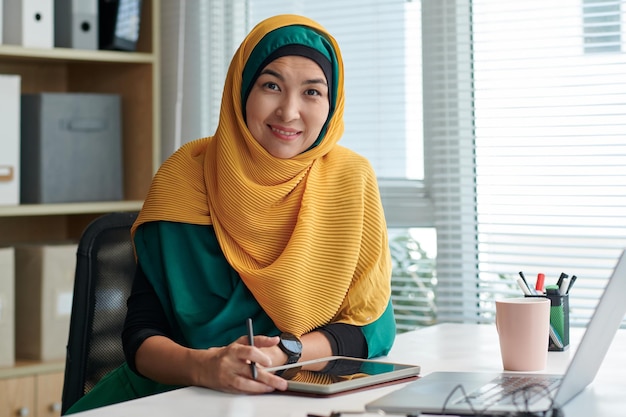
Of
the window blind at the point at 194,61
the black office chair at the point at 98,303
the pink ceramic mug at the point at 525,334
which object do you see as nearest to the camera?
the pink ceramic mug at the point at 525,334

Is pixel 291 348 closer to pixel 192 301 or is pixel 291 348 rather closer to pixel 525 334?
pixel 192 301

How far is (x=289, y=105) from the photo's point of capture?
1586 mm

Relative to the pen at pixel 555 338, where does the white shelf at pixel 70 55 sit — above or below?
above

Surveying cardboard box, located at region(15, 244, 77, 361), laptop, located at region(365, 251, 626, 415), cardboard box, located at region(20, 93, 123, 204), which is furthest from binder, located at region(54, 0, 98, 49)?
laptop, located at region(365, 251, 626, 415)

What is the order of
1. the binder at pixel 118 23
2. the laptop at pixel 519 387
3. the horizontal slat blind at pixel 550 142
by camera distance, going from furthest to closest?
the binder at pixel 118 23
the horizontal slat blind at pixel 550 142
the laptop at pixel 519 387

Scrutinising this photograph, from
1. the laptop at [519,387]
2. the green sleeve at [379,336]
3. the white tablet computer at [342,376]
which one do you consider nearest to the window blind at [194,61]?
the green sleeve at [379,336]

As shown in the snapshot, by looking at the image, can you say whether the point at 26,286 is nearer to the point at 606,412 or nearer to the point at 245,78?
the point at 245,78

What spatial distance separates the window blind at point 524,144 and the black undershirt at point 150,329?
1008 mm

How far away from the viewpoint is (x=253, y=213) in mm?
1573

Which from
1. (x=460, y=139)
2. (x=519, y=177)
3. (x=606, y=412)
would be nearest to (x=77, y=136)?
(x=460, y=139)

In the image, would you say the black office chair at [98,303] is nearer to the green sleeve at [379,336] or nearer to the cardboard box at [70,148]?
the green sleeve at [379,336]

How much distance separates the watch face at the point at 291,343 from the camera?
1387 mm

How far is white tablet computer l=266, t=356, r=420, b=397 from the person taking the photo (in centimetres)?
117

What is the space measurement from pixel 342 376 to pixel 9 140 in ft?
5.85
